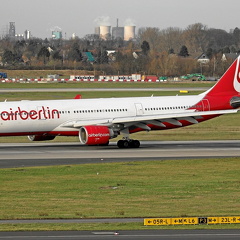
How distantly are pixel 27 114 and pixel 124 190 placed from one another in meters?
19.6

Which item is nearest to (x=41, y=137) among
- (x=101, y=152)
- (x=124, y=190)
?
(x=101, y=152)

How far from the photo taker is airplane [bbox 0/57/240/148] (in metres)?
52.6

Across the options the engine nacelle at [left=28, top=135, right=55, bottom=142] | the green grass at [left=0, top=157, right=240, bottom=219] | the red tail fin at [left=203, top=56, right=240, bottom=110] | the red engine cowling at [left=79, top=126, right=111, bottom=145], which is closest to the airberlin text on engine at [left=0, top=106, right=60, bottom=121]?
the engine nacelle at [left=28, top=135, right=55, bottom=142]

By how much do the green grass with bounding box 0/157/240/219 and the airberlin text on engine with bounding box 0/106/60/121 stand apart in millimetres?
10314

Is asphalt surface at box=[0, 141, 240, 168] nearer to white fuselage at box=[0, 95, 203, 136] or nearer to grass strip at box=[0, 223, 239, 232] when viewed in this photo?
white fuselage at box=[0, 95, 203, 136]

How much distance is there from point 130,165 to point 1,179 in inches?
349

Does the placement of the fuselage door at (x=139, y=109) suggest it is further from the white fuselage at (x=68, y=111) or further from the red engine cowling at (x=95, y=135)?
the red engine cowling at (x=95, y=135)

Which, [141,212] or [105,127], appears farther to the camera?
[105,127]

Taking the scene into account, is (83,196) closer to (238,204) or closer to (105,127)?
(238,204)

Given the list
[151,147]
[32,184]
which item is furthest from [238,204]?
[151,147]

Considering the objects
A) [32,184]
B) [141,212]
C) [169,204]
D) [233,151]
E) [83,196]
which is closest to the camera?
[141,212]

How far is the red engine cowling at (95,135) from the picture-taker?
169ft

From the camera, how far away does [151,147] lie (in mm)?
55531

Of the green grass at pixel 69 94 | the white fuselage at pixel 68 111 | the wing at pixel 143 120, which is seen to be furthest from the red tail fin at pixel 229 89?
the green grass at pixel 69 94
